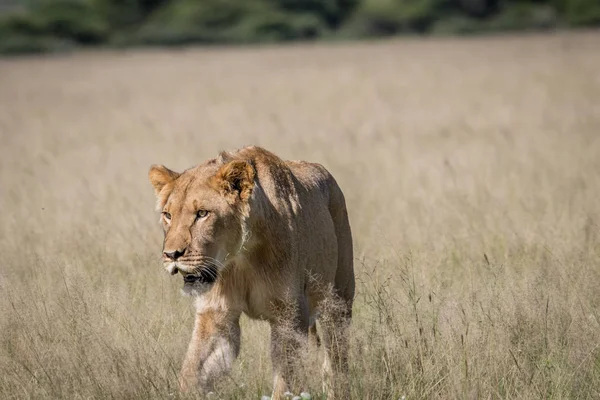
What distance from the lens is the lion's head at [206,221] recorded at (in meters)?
4.76

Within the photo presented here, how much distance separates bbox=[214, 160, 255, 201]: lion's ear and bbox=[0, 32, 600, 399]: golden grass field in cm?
92

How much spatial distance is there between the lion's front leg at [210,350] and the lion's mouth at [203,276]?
261mm

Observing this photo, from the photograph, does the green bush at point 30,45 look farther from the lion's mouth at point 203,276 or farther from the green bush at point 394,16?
the lion's mouth at point 203,276

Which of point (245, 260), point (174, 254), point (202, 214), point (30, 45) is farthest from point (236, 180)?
point (30, 45)

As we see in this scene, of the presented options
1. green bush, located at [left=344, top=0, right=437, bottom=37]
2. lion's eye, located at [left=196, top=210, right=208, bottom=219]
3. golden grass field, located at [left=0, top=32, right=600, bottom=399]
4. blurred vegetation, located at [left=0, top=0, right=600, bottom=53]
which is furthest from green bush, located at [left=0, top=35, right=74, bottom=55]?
lion's eye, located at [left=196, top=210, right=208, bottom=219]

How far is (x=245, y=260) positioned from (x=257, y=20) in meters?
59.4

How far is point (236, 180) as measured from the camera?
196 inches

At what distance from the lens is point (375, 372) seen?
518cm

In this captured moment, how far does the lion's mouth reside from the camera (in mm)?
4828

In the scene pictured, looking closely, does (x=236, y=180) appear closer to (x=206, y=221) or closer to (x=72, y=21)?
(x=206, y=221)

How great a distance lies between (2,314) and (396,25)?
210 ft

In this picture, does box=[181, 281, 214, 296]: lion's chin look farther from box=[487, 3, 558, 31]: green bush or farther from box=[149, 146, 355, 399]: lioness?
box=[487, 3, 558, 31]: green bush

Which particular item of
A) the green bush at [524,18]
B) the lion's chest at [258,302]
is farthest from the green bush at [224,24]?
the lion's chest at [258,302]

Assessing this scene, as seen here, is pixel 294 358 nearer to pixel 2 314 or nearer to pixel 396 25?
pixel 2 314
